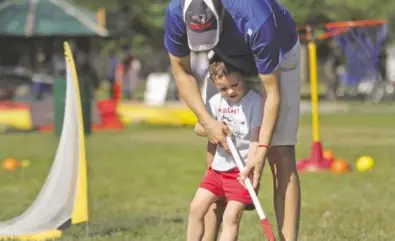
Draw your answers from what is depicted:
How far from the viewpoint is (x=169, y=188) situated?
11.5m

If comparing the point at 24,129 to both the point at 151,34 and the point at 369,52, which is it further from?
the point at 151,34

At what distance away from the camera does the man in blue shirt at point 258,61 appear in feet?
19.0

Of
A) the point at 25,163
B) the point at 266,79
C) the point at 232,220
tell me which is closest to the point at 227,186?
the point at 232,220

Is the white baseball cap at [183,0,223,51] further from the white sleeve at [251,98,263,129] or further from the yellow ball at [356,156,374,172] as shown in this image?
the yellow ball at [356,156,374,172]

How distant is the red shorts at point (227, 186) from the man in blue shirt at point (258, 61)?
5.2 inches

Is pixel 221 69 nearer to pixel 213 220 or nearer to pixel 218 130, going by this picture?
pixel 218 130

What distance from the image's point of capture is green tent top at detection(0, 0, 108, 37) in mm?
28781

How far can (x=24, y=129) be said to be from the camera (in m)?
22.9

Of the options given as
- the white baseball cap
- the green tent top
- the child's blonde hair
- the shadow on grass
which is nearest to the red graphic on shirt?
the child's blonde hair

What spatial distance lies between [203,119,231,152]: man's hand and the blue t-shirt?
0.37m

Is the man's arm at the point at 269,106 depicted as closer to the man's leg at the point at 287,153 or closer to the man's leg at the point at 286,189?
the man's leg at the point at 287,153

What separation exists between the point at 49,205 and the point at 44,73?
23.5 meters

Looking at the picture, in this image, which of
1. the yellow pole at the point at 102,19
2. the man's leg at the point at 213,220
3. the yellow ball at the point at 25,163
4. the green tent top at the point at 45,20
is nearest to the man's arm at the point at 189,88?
Answer: the man's leg at the point at 213,220

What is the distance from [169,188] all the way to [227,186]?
5098 millimetres
